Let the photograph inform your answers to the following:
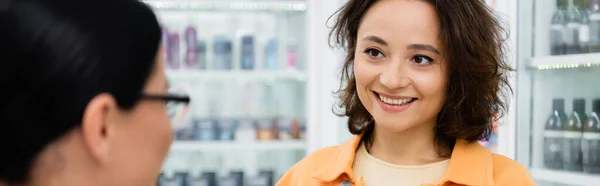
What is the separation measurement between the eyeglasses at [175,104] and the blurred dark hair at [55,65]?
58 mm

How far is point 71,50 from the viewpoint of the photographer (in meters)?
0.75

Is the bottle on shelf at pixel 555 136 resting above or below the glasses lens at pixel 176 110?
below

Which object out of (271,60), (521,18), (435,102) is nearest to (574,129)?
(521,18)

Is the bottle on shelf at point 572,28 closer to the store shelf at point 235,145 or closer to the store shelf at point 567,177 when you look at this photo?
the store shelf at point 567,177

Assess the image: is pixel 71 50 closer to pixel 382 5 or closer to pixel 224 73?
pixel 382 5

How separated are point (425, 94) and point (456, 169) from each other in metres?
0.18

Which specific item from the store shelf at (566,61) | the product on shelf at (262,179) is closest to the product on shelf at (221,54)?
the product on shelf at (262,179)

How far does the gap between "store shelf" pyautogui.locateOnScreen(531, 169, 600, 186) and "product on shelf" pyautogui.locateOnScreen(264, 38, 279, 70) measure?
75.3 inches

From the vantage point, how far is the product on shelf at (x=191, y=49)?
13.2 ft

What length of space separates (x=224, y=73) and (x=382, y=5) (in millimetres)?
2539

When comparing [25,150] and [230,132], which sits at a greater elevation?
[25,150]

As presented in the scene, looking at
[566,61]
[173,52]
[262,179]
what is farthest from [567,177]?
[173,52]

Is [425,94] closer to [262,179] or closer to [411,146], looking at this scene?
[411,146]

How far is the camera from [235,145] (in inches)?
158
